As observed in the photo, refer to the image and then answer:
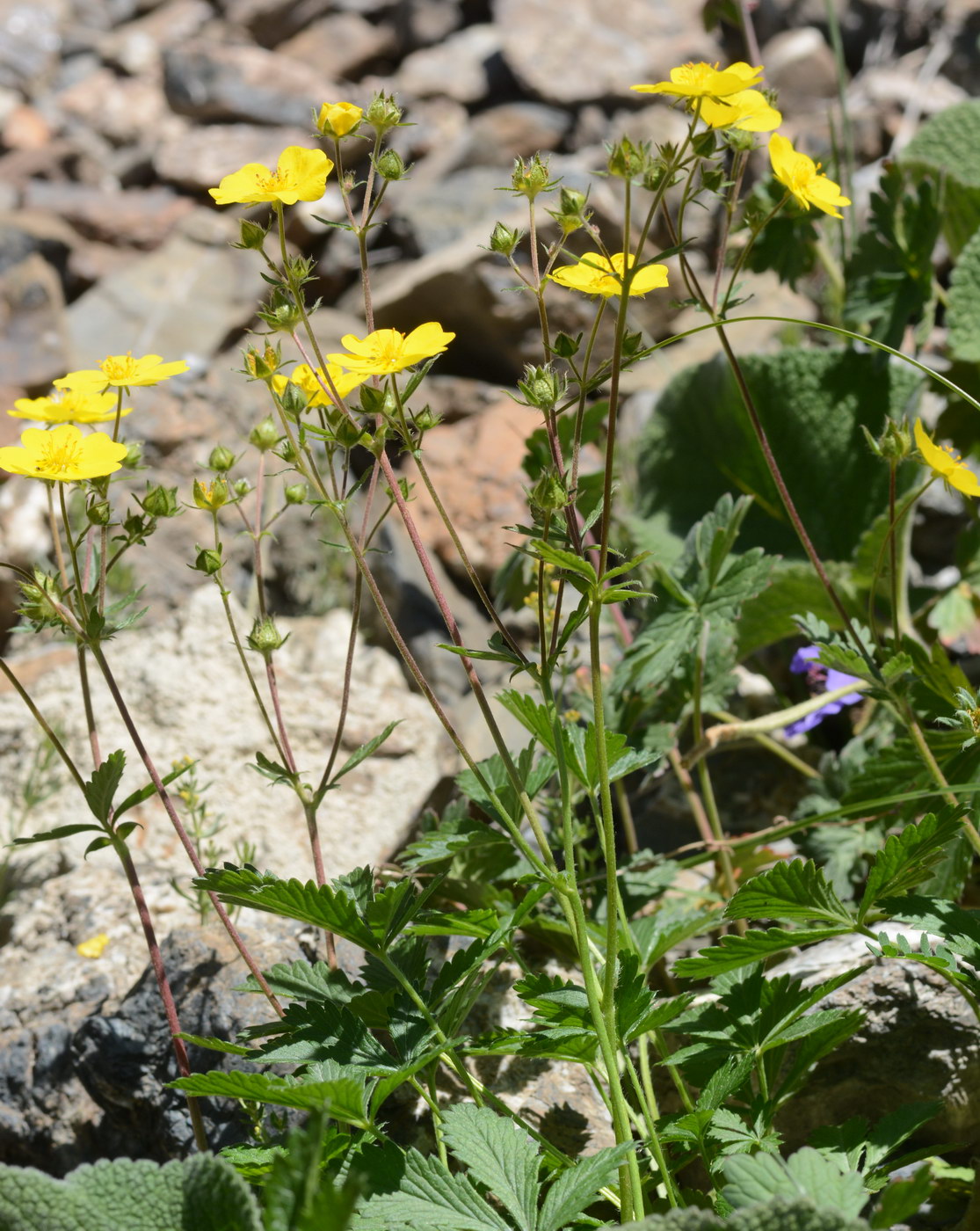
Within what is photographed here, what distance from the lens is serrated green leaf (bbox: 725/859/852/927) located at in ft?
4.07

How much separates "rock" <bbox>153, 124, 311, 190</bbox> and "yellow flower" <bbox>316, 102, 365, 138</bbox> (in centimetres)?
530

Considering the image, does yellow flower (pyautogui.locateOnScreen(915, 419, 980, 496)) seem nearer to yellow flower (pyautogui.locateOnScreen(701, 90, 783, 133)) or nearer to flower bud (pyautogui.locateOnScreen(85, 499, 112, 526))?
yellow flower (pyautogui.locateOnScreen(701, 90, 783, 133))

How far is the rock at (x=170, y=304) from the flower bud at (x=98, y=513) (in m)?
3.62

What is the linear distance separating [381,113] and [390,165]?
0.17ft

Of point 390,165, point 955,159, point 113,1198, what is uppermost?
point 955,159

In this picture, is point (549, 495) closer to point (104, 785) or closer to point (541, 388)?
point (541, 388)

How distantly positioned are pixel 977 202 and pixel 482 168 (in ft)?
10.4

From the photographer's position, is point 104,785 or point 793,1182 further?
point 104,785

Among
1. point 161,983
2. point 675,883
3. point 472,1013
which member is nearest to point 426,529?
point 675,883

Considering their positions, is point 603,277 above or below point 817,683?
above

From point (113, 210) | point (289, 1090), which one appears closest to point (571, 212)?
point (289, 1090)

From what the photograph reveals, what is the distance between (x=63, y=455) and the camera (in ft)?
4.33

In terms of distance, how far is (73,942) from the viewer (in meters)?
1.99

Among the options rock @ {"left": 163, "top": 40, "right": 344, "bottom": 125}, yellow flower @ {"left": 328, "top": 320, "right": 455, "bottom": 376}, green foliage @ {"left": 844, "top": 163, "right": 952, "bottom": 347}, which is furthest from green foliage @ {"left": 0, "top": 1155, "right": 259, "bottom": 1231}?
rock @ {"left": 163, "top": 40, "right": 344, "bottom": 125}
